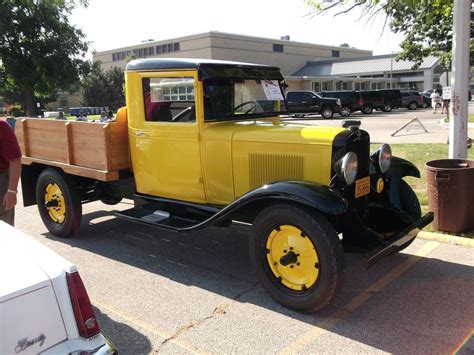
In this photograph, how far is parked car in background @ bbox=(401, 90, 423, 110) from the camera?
37.2 metres

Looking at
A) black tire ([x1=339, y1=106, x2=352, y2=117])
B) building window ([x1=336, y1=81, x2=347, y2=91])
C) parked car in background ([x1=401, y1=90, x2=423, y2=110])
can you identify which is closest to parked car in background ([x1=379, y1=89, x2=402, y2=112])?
parked car in background ([x1=401, y1=90, x2=423, y2=110])

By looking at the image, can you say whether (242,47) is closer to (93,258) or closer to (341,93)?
(341,93)

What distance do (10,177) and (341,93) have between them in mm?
29178

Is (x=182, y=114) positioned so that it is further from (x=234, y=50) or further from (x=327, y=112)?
(x=234, y=50)

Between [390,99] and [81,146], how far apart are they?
105 ft

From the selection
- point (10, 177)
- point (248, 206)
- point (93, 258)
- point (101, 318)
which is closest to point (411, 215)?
point (248, 206)

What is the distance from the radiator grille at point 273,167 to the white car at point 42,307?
91.2 inches

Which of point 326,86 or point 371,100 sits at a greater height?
point 326,86

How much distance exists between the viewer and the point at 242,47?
6050 centimetres

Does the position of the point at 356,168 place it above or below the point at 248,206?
above

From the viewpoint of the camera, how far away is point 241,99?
4.96 metres

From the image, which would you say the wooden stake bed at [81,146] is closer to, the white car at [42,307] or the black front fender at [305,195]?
the black front fender at [305,195]

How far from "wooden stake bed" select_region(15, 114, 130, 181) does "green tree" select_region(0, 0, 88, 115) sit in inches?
675

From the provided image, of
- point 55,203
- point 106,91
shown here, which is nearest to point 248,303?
point 55,203
